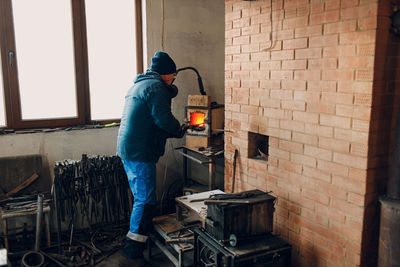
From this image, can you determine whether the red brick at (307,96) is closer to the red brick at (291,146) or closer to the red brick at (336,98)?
the red brick at (336,98)

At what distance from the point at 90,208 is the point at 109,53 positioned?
71.8 inches

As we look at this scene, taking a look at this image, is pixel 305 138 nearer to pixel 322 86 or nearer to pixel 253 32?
pixel 322 86

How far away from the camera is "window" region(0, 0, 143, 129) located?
3.88 m

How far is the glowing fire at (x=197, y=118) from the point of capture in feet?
13.4

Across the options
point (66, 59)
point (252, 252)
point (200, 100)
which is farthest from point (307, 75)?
point (66, 59)

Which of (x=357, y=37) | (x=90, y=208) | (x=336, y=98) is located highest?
(x=357, y=37)

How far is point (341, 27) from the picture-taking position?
2320 millimetres

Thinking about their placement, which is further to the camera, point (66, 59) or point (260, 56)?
point (66, 59)

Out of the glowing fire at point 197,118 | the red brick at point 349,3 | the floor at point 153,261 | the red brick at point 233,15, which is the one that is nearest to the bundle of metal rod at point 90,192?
the floor at point 153,261

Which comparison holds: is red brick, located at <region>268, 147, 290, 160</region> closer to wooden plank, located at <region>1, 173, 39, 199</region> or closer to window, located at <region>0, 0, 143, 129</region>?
window, located at <region>0, 0, 143, 129</region>

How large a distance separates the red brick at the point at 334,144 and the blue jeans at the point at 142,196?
1.54m

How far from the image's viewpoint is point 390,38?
2.21 metres

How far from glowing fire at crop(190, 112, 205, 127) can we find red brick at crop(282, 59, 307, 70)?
1454mm

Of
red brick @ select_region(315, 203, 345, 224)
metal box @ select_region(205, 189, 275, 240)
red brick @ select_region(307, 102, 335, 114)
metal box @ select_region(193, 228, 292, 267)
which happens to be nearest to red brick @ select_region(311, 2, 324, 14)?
red brick @ select_region(307, 102, 335, 114)
